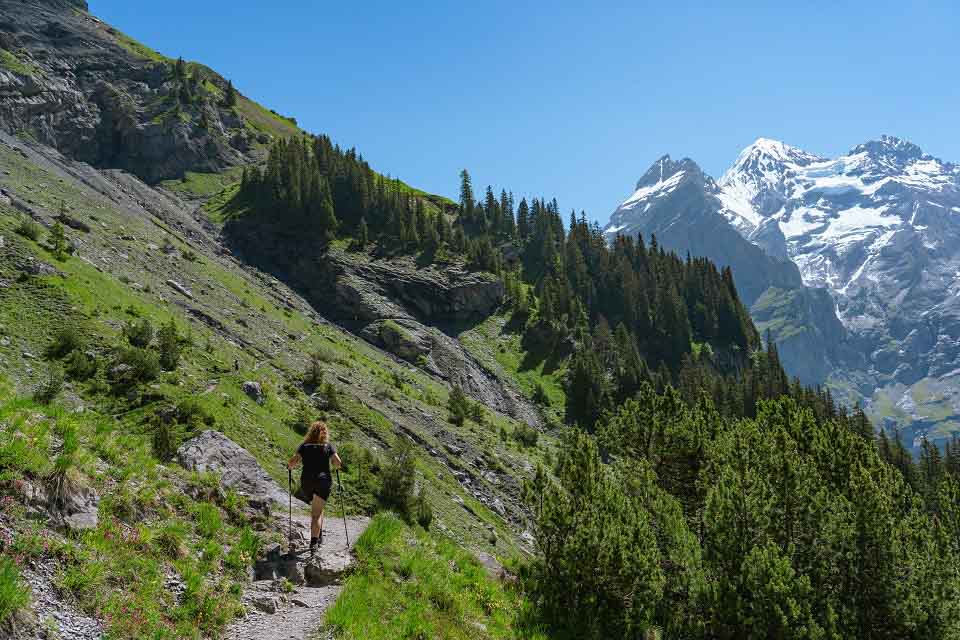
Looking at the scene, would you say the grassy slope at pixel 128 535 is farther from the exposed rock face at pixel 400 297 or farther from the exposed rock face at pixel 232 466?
the exposed rock face at pixel 400 297

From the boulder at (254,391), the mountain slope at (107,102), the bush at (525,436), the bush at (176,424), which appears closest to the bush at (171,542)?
the bush at (176,424)

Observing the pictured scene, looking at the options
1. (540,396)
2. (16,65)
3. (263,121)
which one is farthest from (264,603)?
(263,121)

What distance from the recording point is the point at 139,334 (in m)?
24.6

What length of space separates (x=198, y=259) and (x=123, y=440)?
4883cm

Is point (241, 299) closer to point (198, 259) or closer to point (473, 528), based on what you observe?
point (198, 259)

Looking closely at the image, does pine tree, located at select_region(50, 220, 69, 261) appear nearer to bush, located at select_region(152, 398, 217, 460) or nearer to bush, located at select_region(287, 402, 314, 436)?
bush, located at select_region(287, 402, 314, 436)

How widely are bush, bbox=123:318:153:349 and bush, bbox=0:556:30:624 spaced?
1805 cm

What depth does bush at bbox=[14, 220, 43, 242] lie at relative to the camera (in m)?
29.8

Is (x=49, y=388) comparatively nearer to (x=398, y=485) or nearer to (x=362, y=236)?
(x=398, y=485)

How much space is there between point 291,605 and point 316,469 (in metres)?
3.14

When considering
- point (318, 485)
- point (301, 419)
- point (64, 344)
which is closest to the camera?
point (318, 485)

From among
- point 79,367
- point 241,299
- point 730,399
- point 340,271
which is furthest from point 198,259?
point 730,399

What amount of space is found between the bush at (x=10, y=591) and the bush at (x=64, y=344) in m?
16.0

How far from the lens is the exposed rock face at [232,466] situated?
53.4 ft
